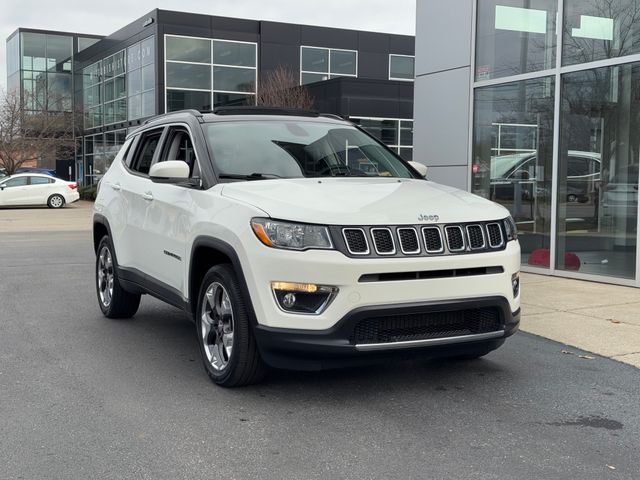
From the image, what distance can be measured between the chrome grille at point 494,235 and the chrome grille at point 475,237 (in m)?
0.07

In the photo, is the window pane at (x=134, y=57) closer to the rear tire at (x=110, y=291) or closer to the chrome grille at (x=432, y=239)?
the rear tire at (x=110, y=291)

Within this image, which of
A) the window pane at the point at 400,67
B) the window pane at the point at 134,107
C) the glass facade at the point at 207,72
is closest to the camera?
the glass facade at the point at 207,72

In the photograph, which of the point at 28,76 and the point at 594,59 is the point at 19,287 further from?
the point at 28,76

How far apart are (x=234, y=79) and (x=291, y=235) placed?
97.9 feet

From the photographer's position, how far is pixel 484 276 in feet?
14.8

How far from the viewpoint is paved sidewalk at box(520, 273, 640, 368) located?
20.2ft

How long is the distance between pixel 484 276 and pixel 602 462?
1.30 m

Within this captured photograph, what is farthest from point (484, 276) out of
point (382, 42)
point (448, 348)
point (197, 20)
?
point (382, 42)

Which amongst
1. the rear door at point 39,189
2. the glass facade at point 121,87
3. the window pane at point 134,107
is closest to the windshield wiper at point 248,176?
the rear door at point 39,189

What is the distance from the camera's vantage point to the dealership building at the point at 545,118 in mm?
9516

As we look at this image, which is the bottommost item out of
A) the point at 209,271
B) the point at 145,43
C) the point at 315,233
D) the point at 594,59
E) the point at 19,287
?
the point at 19,287

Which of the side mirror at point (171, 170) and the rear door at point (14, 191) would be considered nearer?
the side mirror at point (171, 170)

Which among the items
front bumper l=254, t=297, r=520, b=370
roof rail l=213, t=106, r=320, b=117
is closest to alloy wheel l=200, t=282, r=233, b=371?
front bumper l=254, t=297, r=520, b=370

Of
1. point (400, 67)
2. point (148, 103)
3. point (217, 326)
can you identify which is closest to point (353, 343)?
point (217, 326)
